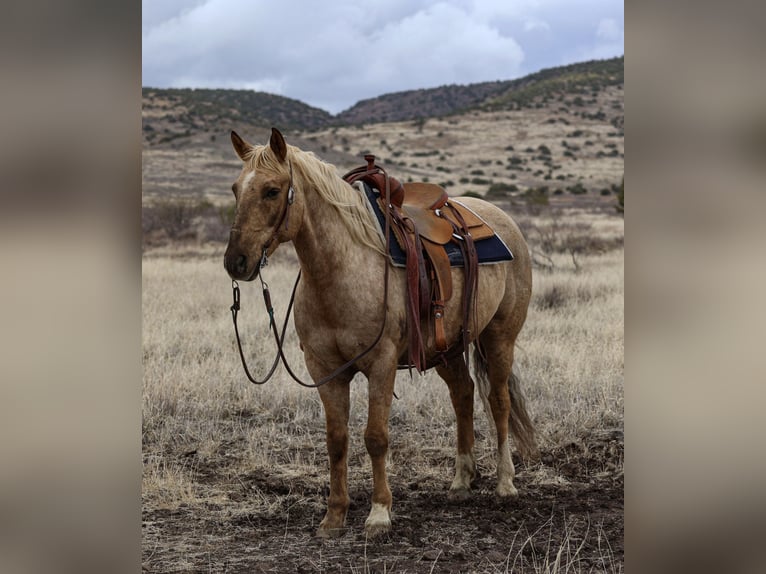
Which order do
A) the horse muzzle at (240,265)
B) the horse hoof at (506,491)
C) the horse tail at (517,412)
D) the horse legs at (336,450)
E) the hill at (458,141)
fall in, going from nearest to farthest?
the horse muzzle at (240,265)
the horse legs at (336,450)
the horse hoof at (506,491)
the horse tail at (517,412)
the hill at (458,141)

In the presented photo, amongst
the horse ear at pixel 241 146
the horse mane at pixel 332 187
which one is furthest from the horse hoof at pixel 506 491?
the horse ear at pixel 241 146

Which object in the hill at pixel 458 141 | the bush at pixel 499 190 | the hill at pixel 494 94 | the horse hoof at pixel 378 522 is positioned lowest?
the horse hoof at pixel 378 522

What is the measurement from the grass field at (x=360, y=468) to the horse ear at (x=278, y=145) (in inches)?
86.7

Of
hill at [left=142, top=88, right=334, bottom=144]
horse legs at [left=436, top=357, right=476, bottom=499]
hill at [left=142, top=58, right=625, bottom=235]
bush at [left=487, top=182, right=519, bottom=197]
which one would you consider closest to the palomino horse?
horse legs at [left=436, top=357, right=476, bottom=499]

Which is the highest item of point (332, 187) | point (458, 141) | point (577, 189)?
point (458, 141)

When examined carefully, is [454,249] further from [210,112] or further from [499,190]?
[210,112]

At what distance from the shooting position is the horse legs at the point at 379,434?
4.27 m

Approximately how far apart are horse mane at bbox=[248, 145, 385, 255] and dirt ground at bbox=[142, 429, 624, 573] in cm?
177

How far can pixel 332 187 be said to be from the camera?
420cm

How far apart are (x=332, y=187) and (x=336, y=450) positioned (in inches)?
62.8

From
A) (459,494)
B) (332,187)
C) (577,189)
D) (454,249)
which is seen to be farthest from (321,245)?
(577,189)

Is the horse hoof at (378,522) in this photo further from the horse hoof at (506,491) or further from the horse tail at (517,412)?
the horse tail at (517,412)
